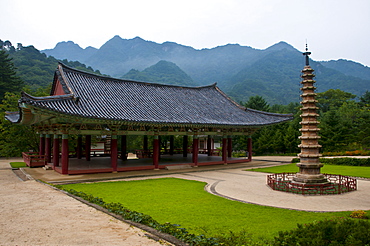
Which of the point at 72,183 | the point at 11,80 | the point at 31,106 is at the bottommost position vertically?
the point at 72,183

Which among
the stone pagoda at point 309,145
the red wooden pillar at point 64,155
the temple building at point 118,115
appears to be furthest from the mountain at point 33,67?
the stone pagoda at point 309,145

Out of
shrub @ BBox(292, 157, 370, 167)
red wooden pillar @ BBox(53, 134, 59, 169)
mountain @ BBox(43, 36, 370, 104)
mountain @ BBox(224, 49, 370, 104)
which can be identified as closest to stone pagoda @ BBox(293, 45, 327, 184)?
shrub @ BBox(292, 157, 370, 167)

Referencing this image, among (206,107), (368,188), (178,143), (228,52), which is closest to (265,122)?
(206,107)

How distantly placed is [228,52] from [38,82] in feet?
461

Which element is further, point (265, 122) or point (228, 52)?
point (228, 52)

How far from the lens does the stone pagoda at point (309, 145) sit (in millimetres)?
14398

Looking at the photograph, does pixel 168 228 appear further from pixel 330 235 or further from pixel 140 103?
pixel 140 103

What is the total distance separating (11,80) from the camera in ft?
169

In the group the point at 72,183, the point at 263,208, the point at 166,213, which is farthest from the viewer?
the point at 72,183

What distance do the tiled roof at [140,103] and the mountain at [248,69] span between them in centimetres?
7864

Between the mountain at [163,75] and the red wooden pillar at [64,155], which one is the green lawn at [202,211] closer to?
the red wooden pillar at [64,155]

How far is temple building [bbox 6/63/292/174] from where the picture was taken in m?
18.4

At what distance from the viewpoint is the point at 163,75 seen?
14588 cm

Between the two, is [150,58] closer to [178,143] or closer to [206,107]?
[178,143]
